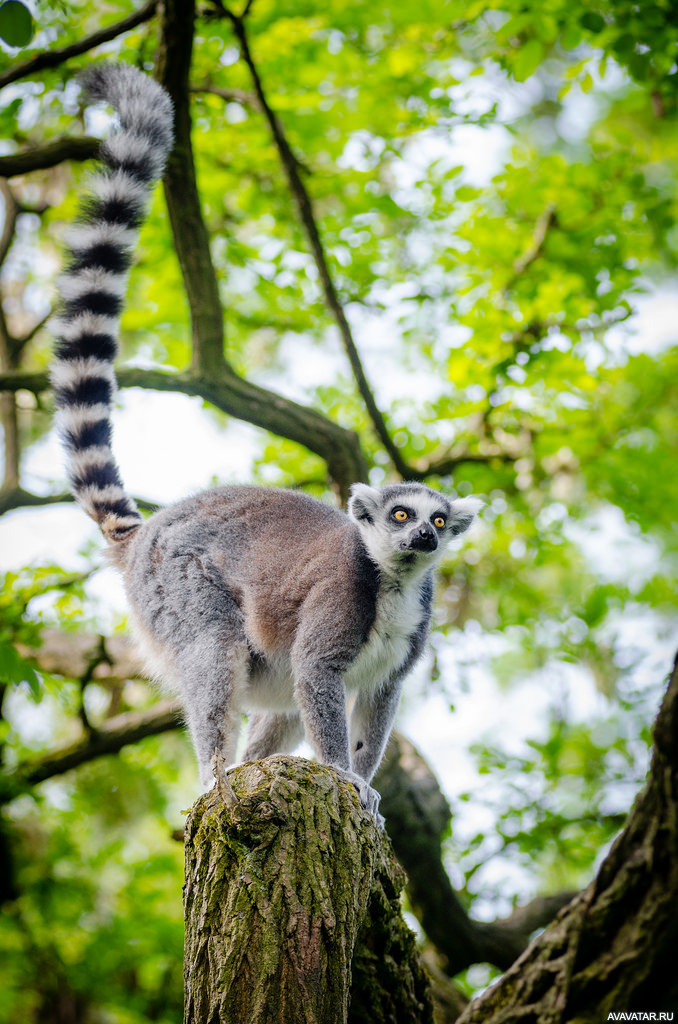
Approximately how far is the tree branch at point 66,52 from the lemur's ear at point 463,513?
4138 millimetres

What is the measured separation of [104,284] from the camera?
232 inches

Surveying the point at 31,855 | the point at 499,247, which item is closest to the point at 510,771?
the point at 499,247

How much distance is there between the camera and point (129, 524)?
19.9ft

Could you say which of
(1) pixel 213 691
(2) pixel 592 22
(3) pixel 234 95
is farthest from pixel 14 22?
(3) pixel 234 95

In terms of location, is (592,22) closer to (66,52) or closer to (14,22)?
(66,52)

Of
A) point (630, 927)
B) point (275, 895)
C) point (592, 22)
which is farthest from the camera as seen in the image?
point (592, 22)

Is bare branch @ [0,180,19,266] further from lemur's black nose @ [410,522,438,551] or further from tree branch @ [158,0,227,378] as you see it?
lemur's black nose @ [410,522,438,551]

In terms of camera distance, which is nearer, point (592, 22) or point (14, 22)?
point (14, 22)

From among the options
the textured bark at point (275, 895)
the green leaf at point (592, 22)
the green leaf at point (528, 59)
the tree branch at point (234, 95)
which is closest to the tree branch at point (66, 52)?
the tree branch at point (234, 95)

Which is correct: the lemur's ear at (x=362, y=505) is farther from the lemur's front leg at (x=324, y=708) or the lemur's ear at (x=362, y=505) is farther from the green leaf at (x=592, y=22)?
the green leaf at (x=592, y=22)

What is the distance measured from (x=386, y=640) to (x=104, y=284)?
3.21m

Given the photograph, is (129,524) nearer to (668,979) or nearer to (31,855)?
(668,979)

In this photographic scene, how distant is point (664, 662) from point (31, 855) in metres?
7.67

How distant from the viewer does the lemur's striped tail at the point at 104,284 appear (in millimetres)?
5547
